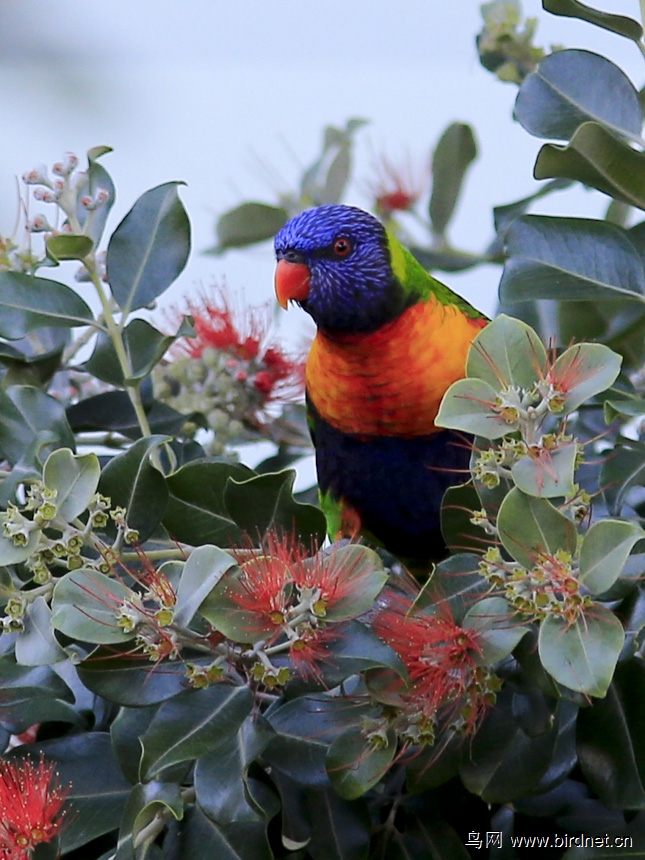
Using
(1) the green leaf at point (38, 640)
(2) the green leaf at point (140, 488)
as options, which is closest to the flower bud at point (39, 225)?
(2) the green leaf at point (140, 488)

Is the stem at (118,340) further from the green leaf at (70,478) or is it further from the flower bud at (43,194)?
the green leaf at (70,478)

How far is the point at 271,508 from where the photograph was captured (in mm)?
753

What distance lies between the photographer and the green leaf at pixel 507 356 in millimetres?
654

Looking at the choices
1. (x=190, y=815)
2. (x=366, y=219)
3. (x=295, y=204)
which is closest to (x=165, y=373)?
(x=366, y=219)

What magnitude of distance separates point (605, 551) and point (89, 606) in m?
0.33

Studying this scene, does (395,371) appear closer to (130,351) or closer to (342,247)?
(342,247)

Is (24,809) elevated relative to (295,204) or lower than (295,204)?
lower

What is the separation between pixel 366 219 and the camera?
135cm

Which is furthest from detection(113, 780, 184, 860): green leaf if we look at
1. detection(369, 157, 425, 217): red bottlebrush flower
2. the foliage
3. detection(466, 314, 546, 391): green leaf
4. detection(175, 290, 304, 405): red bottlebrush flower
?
detection(369, 157, 425, 217): red bottlebrush flower

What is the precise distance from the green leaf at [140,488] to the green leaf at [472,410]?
24cm

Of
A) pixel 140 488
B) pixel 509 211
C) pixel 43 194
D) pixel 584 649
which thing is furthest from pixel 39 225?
pixel 584 649

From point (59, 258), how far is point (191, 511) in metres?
0.30

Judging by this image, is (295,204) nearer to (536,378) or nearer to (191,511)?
(191,511)

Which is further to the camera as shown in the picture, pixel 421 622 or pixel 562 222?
pixel 562 222
